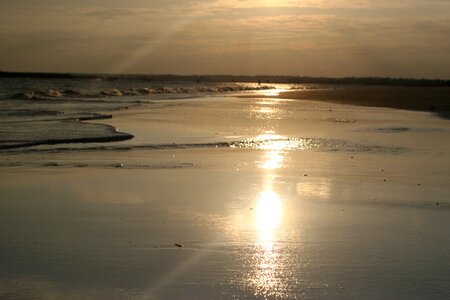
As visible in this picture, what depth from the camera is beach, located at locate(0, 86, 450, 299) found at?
566cm

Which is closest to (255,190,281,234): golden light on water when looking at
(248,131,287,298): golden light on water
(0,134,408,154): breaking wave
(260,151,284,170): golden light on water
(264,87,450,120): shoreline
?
(248,131,287,298): golden light on water

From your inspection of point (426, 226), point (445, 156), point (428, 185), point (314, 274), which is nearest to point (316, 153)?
point (445, 156)

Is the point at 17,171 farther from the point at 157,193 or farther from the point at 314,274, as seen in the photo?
the point at 314,274

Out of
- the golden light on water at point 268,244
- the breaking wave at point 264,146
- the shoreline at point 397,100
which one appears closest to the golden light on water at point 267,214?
the golden light on water at point 268,244

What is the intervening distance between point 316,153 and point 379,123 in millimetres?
10186

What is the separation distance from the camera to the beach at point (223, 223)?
18.6ft

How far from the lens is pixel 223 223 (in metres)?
7.82

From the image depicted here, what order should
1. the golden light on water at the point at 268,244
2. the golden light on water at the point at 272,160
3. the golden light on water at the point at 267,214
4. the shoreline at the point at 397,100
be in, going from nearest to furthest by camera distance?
the golden light on water at the point at 268,244, the golden light on water at the point at 267,214, the golden light on water at the point at 272,160, the shoreline at the point at 397,100

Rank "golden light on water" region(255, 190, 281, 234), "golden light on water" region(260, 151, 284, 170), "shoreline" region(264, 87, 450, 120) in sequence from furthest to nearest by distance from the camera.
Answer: "shoreline" region(264, 87, 450, 120), "golden light on water" region(260, 151, 284, 170), "golden light on water" region(255, 190, 281, 234)

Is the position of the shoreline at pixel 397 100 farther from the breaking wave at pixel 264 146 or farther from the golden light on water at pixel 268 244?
the golden light on water at pixel 268 244

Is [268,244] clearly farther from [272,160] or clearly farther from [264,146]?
[264,146]

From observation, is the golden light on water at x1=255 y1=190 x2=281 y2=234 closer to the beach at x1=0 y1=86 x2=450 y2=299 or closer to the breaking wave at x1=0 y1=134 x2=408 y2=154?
the beach at x1=0 y1=86 x2=450 y2=299

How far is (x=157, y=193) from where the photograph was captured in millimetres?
9820

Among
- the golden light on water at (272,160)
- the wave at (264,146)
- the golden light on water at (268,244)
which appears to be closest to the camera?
the golden light on water at (268,244)
